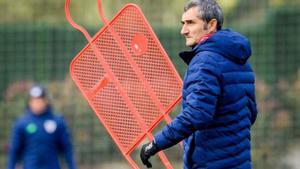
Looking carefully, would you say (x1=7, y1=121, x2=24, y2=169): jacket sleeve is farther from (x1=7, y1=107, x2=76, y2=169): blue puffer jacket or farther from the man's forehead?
the man's forehead

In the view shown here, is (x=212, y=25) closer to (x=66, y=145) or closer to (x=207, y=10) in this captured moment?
(x=207, y=10)

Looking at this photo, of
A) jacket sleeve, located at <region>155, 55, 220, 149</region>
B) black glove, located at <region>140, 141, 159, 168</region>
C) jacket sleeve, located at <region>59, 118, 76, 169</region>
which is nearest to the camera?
jacket sleeve, located at <region>155, 55, 220, 149</region>

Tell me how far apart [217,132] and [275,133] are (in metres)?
7.53

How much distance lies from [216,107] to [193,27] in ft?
1.71

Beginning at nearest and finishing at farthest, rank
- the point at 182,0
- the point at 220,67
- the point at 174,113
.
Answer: the point at 220,67, the point at 174,113, the point at 182,0

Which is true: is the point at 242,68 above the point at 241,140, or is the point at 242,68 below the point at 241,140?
above

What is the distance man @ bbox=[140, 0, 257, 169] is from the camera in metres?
5.82

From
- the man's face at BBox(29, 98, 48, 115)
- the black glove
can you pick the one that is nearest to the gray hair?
the black glove

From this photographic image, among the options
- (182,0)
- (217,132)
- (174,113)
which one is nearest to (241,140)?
(217,132)

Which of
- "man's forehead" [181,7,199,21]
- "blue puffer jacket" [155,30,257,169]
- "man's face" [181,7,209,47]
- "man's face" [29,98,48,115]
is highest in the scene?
"man's forehead" [181,7,199,21]

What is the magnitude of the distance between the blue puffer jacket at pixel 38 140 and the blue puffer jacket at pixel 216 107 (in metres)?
4.18

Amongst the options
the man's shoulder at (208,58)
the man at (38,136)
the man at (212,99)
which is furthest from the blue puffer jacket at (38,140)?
the man's shoulder at (208,58)

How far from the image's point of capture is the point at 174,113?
12953mm

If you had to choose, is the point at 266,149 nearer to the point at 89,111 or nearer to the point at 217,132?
the point at 89,111
